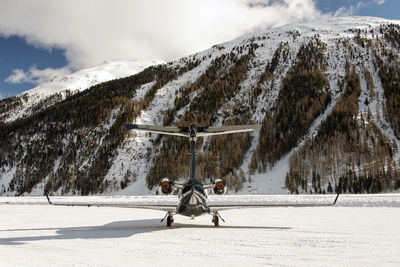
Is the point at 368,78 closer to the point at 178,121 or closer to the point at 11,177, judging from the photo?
the point at 178,121

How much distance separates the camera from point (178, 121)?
114 metres

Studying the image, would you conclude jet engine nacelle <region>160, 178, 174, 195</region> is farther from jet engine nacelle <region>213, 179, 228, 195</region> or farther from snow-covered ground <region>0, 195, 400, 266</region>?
snow-covered ground <region>0, 195, 400, 266</region>

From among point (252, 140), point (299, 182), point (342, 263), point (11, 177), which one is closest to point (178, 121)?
point (252, 140)

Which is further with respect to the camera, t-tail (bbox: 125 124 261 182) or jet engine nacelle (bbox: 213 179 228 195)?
jet engine nacelle (bbox: 213 179 228 195)

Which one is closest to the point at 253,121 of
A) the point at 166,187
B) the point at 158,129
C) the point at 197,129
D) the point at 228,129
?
the point at 197,129

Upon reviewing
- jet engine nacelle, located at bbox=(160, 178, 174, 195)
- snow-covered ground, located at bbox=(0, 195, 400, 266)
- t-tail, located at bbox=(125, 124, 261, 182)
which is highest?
t-tail, located at bbox=(125, 124, 261, 182)

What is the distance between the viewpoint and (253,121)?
102000 millimetres

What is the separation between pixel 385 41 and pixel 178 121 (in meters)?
88.0

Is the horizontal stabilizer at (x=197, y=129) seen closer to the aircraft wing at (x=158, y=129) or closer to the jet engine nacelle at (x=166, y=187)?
the aircraft wing at (x=158, y=129)

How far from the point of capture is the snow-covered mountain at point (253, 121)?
76.7 metres

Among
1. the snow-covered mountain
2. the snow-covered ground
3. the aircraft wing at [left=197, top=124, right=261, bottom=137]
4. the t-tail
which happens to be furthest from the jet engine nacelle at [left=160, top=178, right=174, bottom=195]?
the snow-covered mountain

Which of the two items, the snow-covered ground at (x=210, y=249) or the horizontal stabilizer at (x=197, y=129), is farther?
the horizontal stabilizer at (x=197, y=129)

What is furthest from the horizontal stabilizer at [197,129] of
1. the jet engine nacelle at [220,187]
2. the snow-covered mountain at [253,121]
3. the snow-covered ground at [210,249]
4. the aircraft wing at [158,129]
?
the snow-covered mountain at [253,121]

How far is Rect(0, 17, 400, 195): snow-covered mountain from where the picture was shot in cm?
7669
